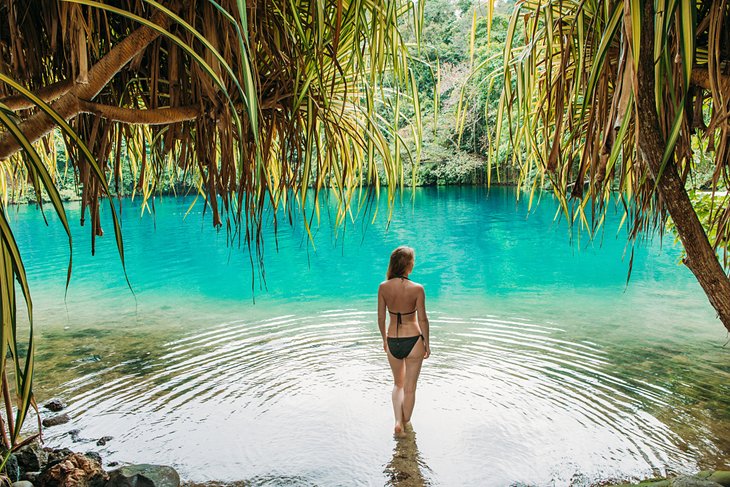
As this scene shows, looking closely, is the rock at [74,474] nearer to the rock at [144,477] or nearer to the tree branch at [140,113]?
the rock at [144,477]

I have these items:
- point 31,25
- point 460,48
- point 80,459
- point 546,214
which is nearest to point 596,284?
point 80,459

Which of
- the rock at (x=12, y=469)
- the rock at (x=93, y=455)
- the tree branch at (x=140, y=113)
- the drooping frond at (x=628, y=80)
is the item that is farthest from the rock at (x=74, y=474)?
the drooping frond at (x=628, y=80)

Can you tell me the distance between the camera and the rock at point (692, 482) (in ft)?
8.61

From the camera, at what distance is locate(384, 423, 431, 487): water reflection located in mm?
3355

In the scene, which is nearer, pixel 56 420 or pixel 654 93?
pixel 654 93

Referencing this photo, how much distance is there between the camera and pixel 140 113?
1.54m

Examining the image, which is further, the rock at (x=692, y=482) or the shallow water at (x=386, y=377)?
the shallow water at (x=386, y=377)

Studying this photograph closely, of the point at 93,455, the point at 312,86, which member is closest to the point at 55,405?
the point at 93,455

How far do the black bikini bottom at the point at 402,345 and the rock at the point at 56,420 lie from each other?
97.1 inches

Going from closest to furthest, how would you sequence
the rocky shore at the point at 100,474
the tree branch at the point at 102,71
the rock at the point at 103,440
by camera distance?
the tree branch at the point at 102,71
the rocky shore at the point at 100,474
the rock at the point at 103,440

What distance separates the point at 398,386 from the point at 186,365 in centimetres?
250

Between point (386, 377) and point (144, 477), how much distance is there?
7.75ft

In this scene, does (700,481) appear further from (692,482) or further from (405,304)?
(405,304)

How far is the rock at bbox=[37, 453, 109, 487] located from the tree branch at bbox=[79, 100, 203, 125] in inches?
86.0
